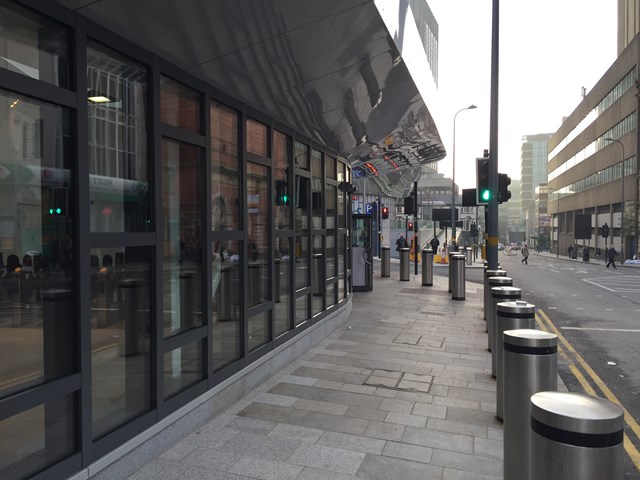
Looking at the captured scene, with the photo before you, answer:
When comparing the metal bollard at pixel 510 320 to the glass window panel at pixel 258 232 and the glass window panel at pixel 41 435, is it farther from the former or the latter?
the glass window panel at pixel 41 435

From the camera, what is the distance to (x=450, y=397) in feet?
19.0

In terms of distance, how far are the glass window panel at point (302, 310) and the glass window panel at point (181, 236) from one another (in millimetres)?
2856

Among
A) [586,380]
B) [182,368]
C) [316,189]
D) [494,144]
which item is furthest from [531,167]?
[182,368]

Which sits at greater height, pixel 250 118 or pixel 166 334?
pixel 250 118

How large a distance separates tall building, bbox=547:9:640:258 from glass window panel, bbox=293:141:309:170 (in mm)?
41975

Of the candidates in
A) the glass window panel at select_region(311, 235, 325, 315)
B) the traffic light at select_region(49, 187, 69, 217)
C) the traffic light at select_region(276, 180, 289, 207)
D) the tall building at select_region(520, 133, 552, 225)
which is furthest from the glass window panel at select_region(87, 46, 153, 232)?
the tall building at select_region(520, 133, 552, 225)

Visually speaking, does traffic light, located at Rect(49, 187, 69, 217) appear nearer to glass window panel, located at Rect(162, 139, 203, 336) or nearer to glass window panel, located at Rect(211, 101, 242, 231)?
glass window panel, located at Rect(162, 139, 203, 336)

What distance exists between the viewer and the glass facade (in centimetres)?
310

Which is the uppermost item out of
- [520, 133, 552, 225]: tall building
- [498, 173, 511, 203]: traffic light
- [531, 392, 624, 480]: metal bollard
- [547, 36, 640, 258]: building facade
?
[520, 133, 552, 225]: tall building

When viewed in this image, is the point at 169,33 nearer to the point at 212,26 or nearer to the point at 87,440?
the point at 212,26

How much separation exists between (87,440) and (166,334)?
45.0 inches

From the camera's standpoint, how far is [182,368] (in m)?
4.62

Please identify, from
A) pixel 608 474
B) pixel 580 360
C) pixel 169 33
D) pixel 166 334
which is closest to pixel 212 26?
pixel 169 33

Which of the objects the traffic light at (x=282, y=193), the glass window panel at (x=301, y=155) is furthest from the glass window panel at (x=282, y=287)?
the glass window panel at (x=301, y=155)
